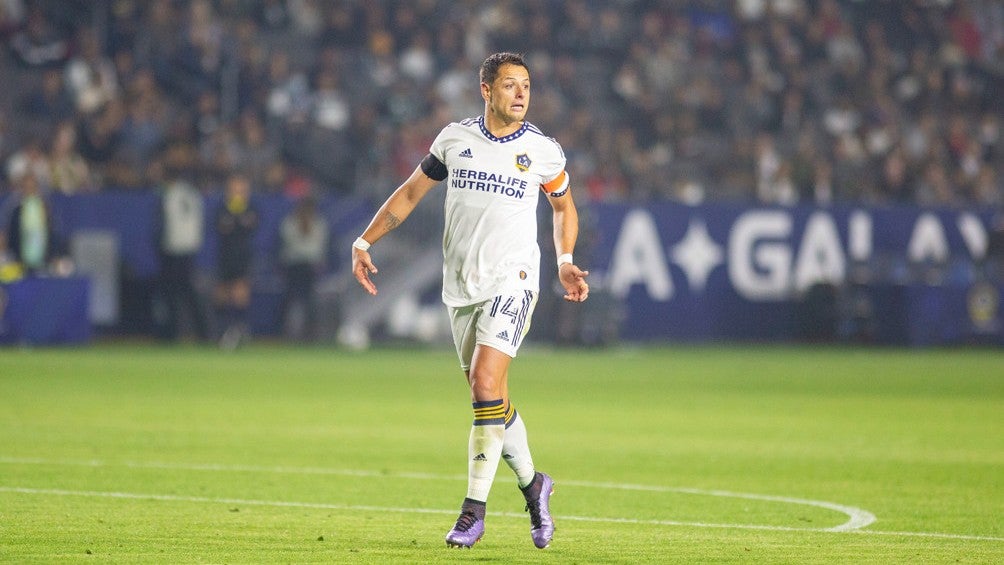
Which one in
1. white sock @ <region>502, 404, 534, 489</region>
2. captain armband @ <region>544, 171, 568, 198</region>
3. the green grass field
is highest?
captain armband @ <region>544, 171, 568, 198</region>

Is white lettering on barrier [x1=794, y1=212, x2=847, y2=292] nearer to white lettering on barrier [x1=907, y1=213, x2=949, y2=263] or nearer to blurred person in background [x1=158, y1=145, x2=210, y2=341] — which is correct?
white lettering on barrier [x1=907, y1=213, x2=949, y2=263]

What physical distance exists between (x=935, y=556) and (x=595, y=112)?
876 inches

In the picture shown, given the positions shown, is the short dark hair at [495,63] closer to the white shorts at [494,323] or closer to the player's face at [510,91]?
the player's face at [510,91]

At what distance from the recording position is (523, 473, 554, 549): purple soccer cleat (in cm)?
800

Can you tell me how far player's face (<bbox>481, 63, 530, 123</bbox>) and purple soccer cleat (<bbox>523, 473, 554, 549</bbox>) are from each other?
1.78 metres

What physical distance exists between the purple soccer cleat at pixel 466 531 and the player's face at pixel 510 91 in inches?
76.3

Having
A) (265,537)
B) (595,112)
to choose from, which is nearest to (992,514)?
(265,537)

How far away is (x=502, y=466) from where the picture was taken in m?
13.0

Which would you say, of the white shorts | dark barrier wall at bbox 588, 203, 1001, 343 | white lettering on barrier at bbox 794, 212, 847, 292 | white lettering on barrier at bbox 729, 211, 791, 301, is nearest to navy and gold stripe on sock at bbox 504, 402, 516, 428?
the white shorts

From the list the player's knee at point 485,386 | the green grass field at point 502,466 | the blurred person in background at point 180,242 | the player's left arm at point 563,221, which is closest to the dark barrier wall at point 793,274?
the blurred person in background at point 180,242

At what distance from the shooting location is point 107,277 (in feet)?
83.1

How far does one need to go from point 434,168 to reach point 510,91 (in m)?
0.57

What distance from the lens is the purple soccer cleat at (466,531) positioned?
7832 millimetres

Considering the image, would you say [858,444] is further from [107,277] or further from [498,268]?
[107,277]
